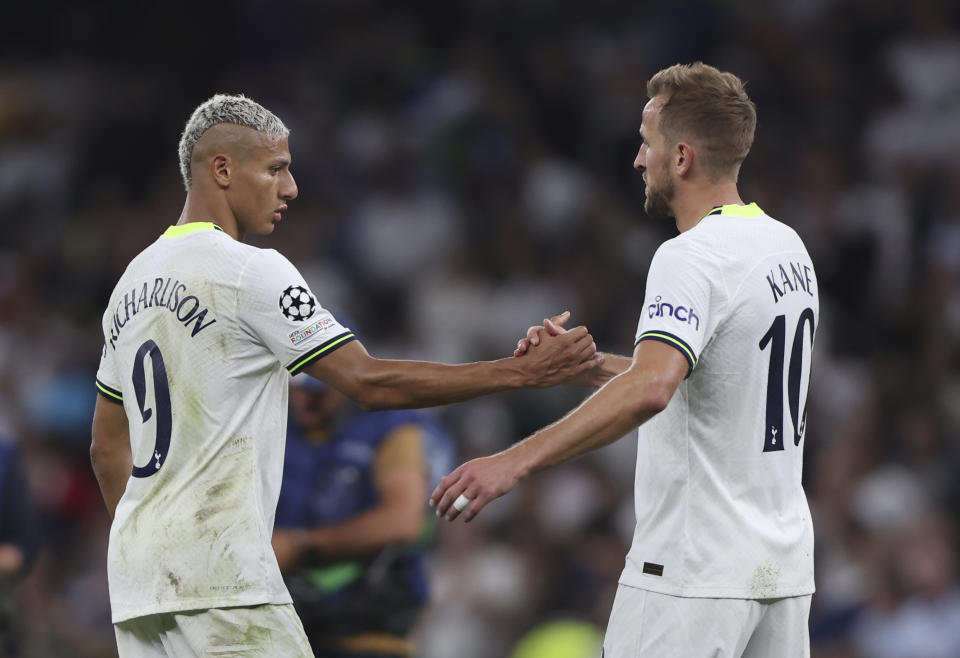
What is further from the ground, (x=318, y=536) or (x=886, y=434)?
(x=886, y=434)

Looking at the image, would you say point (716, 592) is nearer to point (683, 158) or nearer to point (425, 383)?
point (425, 383)

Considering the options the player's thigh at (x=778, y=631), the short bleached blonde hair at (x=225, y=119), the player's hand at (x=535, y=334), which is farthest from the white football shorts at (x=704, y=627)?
the short bleached blonde hair at (x=225, y=119)

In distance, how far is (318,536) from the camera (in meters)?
6.30

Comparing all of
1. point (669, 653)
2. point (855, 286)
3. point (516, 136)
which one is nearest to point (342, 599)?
point (669, 653)

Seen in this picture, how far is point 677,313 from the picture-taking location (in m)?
4.35

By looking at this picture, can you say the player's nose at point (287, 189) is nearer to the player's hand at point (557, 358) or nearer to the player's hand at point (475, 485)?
the player's hand at point (557, 358)

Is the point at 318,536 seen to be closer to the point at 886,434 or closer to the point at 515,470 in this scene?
the point at 515,470

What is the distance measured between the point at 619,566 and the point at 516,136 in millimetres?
4332

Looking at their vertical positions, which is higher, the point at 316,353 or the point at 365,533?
the point at 316,353

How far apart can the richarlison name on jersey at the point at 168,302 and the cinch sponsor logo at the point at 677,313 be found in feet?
4.59

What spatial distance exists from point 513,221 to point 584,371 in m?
6.77

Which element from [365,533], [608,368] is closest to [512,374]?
[608,368]

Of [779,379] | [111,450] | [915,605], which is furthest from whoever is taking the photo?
[915,605]

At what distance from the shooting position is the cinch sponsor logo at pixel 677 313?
4.35 meters
